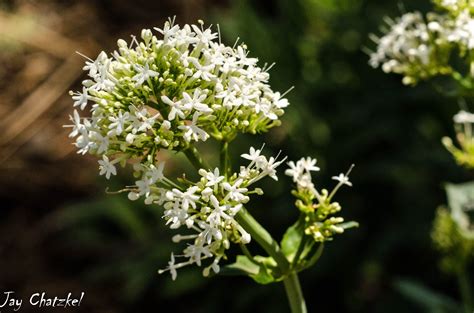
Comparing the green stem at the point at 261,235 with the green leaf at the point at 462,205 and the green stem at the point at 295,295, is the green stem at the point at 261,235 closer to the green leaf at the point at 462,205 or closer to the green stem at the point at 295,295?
the green stem at the point at 295,295

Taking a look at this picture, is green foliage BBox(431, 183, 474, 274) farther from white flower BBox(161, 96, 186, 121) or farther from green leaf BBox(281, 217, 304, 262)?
white flower BBox(161, 96, 186, 121)

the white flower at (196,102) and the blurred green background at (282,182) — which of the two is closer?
the white flower at (196,102)

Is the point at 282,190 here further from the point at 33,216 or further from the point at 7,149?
the point at 7,149

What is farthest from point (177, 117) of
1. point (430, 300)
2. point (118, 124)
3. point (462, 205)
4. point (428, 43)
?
point (430, 300)

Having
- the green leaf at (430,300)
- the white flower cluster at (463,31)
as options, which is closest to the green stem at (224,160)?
the white flower cluster at (463,31)

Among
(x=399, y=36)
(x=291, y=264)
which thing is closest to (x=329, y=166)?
(x=399, y=36)

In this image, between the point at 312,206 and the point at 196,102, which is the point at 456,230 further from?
the point at 196,102

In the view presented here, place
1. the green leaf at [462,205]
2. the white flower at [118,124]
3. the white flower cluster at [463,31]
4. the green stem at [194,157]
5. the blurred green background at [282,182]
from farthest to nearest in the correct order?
the blurred green background at [282,182] → the green leaf at [462,205] → the white flower cluster at [463,31] → the green stem at [194,157] → the white flower at [118,124]
